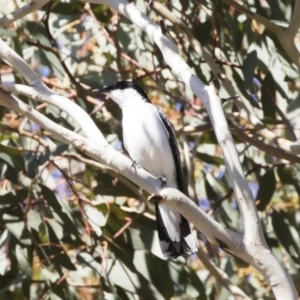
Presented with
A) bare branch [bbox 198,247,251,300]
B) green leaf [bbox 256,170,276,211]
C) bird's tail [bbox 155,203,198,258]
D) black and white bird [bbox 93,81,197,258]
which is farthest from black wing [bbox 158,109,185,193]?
green leaf [bbox 256,170,276,211]

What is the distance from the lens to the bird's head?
4059 millimetres

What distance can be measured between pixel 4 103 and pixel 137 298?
4.94ft

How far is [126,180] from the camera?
4.13 metres

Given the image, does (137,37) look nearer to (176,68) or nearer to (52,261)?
(52,261)

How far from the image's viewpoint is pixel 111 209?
13.0ft

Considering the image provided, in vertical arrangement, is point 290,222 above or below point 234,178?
below

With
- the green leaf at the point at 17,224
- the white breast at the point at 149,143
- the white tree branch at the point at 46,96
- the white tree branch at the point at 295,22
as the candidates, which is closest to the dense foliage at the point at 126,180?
the green leaf at the point at 17,224

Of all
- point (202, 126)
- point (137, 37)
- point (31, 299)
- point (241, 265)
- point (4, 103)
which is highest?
point (137, 37)

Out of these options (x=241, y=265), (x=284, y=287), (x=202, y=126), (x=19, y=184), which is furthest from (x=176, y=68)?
(x=241, y=265)

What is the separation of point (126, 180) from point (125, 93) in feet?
1.30

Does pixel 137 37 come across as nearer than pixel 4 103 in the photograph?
No

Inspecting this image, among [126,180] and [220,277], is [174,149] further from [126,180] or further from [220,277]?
[220,277]

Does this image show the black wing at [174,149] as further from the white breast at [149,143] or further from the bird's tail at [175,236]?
the bird's tail at [175,236]

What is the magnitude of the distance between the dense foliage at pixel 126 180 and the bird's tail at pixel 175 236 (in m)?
0.18
